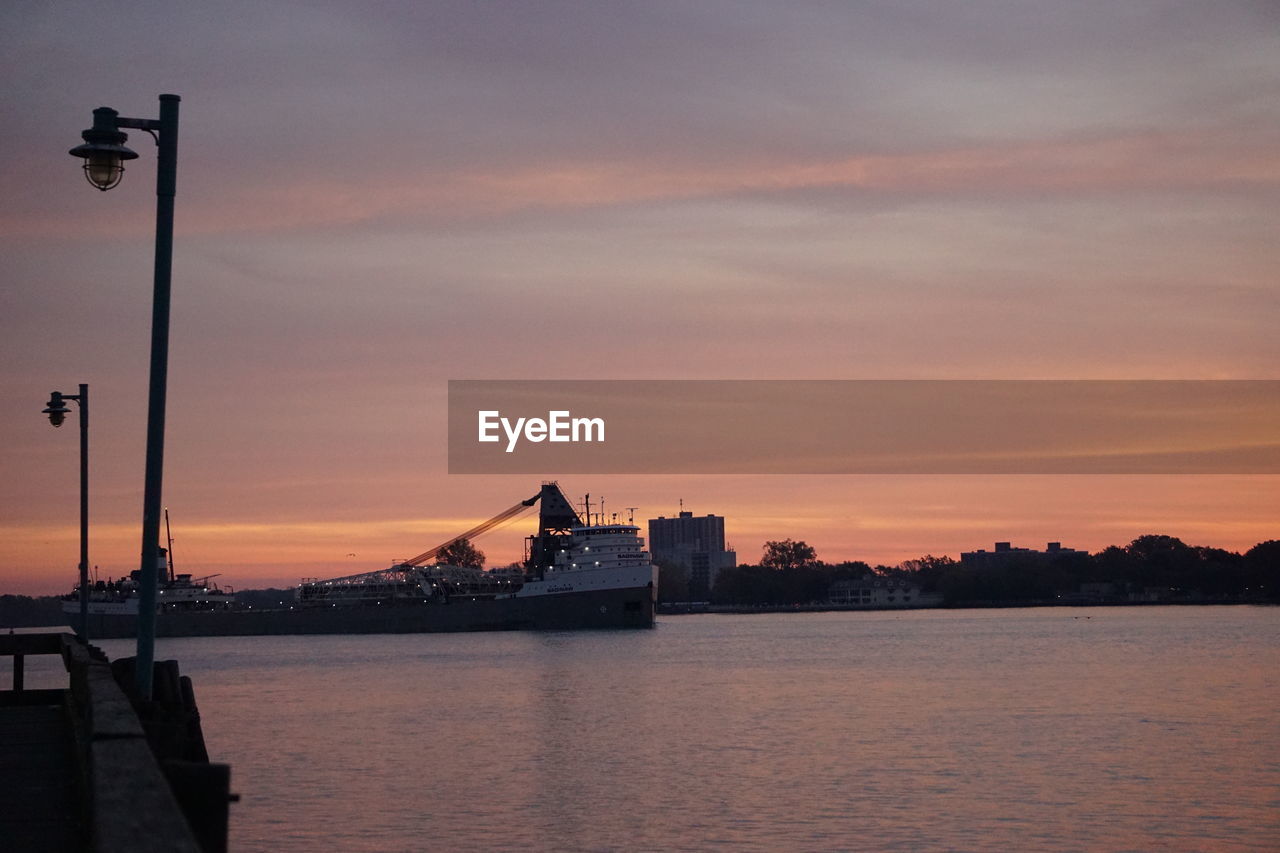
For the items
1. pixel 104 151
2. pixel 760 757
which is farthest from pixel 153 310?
pixel 760 757

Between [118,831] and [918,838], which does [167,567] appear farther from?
[118,831]

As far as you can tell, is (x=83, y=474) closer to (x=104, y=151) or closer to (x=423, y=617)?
(x=104, y=151)

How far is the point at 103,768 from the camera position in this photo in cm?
479

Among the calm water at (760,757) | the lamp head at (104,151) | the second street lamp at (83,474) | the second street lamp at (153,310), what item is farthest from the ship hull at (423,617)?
the lamp head at (104,151)

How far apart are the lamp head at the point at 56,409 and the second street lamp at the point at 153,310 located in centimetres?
1053

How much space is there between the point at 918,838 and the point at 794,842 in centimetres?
186

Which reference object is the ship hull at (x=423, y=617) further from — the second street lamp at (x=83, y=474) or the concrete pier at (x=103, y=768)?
the concrete pier at (x=103, y=768)

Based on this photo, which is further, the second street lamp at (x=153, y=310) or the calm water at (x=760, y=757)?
the calm water at (x=760, y=757)

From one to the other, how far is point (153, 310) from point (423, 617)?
12292 centimetres

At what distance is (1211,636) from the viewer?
340 ft

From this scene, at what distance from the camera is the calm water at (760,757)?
22125mm

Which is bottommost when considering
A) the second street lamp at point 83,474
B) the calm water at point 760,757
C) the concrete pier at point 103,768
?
the calm water at point 760,757

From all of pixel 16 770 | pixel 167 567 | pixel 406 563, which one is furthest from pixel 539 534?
pixel 16 770

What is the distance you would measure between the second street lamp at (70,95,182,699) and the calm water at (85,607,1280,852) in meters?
12.4
